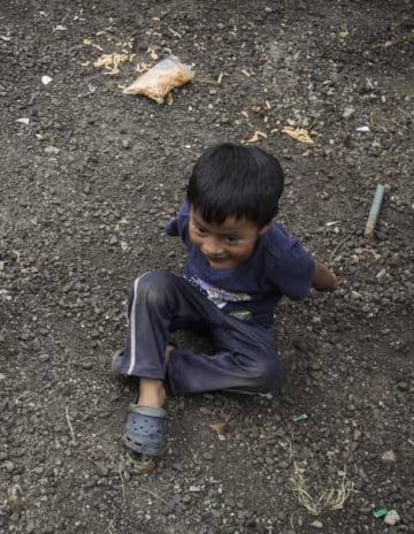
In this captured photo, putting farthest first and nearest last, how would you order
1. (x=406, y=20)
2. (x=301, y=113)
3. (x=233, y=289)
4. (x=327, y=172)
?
(x=406, y=20), (x=301, y=113), (x=327, y=172), (x=233, y=289)

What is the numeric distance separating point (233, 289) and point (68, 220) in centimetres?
91

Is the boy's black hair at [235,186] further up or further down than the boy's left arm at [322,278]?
further up

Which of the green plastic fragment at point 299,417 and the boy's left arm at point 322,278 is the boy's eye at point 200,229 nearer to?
the boy's left arm at point 322,278

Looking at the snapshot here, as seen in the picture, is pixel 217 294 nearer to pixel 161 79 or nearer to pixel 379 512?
pixel 379 512

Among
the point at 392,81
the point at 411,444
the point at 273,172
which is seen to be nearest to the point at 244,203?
the point at 273,172

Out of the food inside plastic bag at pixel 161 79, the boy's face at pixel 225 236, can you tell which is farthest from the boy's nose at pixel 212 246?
the food inside plastic bag at pixel 161 79

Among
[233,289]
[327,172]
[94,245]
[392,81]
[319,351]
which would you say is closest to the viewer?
[233,289]

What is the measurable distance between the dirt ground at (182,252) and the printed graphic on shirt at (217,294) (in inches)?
12.0

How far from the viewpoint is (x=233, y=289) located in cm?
256

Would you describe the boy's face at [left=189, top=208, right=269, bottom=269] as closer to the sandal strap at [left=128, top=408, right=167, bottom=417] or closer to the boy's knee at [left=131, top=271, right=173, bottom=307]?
the boy's knee at [left=131, top=271, right=173, bottom=307]

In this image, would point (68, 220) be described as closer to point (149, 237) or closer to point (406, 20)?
point (149, 237)

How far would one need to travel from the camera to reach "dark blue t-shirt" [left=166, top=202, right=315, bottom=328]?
245cm

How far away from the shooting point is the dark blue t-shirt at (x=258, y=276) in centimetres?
245

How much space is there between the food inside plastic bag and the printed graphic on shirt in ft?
4.59
